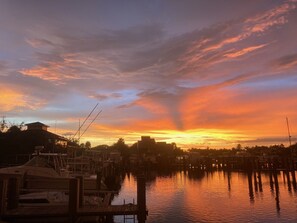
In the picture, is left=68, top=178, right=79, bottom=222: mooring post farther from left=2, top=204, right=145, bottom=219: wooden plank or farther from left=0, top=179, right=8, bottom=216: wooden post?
left=0, top=179, right=8, bottom=216: wooden post

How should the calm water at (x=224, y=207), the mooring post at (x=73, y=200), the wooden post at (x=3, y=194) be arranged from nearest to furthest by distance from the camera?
1. the wooden post at (x=3, y=194)
2. the mooring post at (x=73, y=200)
3. the calm water at (x=224, y=207)

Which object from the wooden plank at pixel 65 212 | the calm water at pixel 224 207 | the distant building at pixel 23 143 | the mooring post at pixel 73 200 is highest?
the distant building at pixel 23 143

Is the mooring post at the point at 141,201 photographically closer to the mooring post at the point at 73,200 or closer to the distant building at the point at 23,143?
the mooring post at the point at 73,200

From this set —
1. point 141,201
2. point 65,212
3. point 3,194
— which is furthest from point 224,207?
point 3,194

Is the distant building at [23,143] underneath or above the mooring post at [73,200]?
above

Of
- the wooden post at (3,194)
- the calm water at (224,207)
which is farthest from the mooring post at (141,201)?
the calm water at (224,207)

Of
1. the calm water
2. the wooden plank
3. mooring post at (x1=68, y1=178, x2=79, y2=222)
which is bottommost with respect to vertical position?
the calm water

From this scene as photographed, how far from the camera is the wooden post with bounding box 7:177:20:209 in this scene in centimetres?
2031

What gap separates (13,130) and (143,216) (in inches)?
2092

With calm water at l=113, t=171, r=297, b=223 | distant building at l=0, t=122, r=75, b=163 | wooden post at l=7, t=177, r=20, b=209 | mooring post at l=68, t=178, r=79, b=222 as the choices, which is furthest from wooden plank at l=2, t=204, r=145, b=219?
distant building at l=0, t=122, r=75, b=163

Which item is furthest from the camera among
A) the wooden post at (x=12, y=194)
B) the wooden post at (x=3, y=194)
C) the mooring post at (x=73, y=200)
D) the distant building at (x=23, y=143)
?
the distant building at (x=23, y=143)

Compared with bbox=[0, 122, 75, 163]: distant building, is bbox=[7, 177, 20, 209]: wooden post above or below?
below

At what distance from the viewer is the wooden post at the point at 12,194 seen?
66.6 feet

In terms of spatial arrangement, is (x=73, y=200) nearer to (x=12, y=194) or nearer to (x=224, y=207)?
(x=12, y=194)
